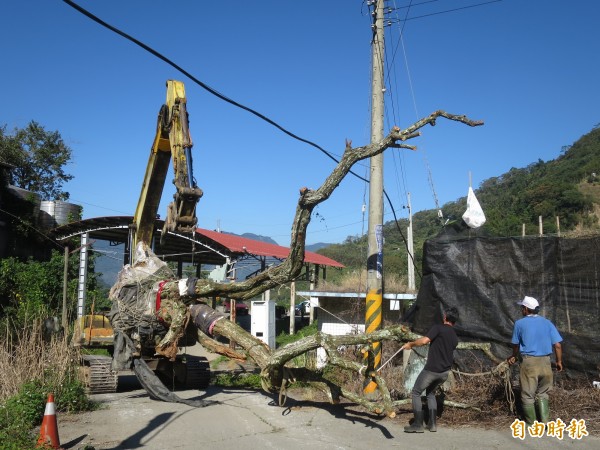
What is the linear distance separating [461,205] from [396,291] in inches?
1804

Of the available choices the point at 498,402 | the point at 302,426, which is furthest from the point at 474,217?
the point at 302,426

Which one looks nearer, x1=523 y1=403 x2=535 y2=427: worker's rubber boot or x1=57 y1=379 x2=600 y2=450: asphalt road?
x1=57 y1=379 x2=600 y2=450: asphalt road

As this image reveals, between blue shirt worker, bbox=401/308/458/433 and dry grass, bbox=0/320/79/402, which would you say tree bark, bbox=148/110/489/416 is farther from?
dry grass, bbox=0/320/79/402

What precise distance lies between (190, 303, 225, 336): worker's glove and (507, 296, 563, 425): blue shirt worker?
5146mm

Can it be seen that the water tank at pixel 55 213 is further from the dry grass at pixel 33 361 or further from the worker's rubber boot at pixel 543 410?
the worker's rubber boot at pixel 543 410

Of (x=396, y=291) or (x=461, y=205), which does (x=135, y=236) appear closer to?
(x=396, y=291)

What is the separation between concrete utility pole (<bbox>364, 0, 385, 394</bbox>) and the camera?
1000cm

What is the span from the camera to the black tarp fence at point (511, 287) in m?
8.83

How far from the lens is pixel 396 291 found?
48.1 ft

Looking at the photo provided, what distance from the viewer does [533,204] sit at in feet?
121

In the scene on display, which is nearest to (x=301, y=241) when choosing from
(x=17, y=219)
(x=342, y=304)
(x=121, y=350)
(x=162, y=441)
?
(x=162, y=441)

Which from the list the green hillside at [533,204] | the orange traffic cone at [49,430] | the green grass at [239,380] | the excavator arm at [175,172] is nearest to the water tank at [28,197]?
the green hillside at [533,204]

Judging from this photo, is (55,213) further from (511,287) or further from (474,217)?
(511,287)

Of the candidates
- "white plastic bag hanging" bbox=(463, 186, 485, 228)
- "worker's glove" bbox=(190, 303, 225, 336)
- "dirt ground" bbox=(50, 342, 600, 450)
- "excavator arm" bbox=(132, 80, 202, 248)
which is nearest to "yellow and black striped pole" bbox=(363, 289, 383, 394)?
"dirt ground" bbox=(50, 342, 600, 450)
